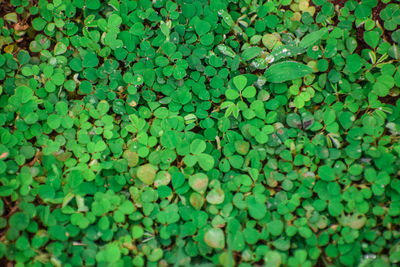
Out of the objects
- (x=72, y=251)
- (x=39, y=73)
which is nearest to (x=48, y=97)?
(x=39, y=73)

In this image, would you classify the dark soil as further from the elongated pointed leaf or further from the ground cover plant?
the elongated pointed leaf

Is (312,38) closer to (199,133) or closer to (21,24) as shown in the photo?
(199,133)

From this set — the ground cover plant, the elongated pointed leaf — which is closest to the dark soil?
the ground cover plant

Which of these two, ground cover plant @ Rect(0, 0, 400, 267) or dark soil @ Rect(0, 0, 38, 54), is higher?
dark soil @ Rect(0, 0, 38, 54)

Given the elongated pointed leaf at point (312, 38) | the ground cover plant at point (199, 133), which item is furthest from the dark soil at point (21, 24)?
the elongated pointed leaf at point (312, 38)

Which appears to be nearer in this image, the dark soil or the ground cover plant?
the ground cover plant

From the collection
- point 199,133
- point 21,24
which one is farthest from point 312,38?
point 21,24

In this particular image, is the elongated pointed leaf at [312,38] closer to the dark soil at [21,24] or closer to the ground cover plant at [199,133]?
the ground cover plant at [199,133]

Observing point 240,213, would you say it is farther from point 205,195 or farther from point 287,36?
point 287,36
